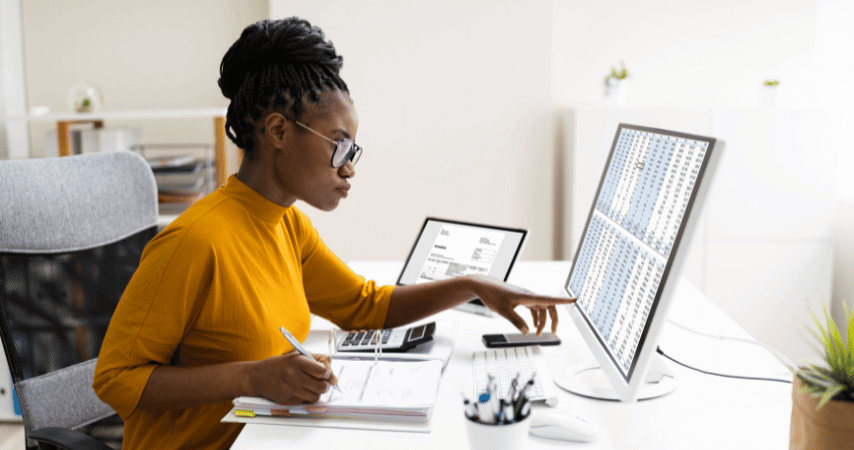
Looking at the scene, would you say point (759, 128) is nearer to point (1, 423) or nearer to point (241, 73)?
point (241, 73)

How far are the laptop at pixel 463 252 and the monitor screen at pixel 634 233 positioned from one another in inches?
10.0

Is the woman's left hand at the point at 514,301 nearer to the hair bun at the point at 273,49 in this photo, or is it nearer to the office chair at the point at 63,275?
the hair bun at the point at 273,49

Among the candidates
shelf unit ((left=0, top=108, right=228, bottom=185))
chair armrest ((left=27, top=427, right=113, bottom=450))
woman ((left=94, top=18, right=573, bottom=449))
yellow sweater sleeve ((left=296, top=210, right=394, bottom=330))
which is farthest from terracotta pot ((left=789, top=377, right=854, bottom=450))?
shelf unit ((left=0, top=108, right=228, bottom=185))

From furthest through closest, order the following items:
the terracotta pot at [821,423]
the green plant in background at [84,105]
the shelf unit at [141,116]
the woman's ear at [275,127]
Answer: the green plant in background at [84,105], the shelf unit at [141,116], the woman's ear at [275,127], the terracotta pot at [821,423]

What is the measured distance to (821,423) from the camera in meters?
0.73

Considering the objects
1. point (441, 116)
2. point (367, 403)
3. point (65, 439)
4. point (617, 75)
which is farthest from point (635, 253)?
point (617, 75)

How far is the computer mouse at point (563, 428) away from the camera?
37.1 inches

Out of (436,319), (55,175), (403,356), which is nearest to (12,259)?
(55,175)

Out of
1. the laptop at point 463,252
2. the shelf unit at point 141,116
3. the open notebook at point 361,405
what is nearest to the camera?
the open notebook at point 361,405

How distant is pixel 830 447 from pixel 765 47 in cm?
278

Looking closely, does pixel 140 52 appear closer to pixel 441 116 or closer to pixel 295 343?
pixel 441 116

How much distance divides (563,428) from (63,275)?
1002 millimetres

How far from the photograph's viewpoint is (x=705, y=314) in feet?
5.02

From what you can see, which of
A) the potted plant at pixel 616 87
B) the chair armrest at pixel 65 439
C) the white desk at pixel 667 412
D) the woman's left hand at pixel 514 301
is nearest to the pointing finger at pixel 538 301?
the woman's left hand at pixel 514 301
